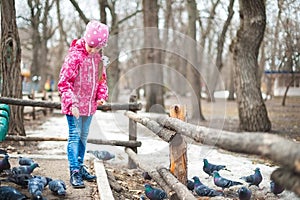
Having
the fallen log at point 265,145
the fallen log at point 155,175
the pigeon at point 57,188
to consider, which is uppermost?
the fallen log at point 265,145

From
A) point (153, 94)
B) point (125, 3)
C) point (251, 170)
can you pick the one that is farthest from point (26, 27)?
point (251, 170)

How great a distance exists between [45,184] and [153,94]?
13574 millimetres

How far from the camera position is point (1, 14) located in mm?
8039

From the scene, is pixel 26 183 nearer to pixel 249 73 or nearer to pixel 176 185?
pixel 176 185

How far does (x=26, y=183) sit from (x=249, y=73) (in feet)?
29.0

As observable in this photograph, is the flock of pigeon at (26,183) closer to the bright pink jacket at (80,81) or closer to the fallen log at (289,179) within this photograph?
the bright pink jacket at (80,81)

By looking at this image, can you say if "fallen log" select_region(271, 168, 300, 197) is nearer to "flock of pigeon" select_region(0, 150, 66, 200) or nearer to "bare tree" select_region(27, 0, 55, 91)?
"flock of pigeon" select_region(0, 150, 66, 200)

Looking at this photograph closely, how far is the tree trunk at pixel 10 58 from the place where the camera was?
7980mm

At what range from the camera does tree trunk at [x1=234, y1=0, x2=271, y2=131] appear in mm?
11773

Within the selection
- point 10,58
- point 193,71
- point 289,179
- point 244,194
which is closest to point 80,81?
point 244,194

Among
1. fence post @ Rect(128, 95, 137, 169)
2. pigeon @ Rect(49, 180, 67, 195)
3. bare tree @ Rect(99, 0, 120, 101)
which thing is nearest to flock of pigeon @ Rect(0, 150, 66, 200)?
pigeon @ Rect(49, 180, 67, 195)

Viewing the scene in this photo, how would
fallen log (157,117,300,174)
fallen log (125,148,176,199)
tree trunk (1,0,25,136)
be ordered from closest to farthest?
fallen log (157,117,300,174) < fallen log (125,148,176,199) < tree trunk (1,0,25,136)

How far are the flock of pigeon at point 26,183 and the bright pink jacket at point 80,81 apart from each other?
0.73 metres

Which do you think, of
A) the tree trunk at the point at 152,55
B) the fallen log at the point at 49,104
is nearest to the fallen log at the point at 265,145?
the fallen log at the point at 49,104
